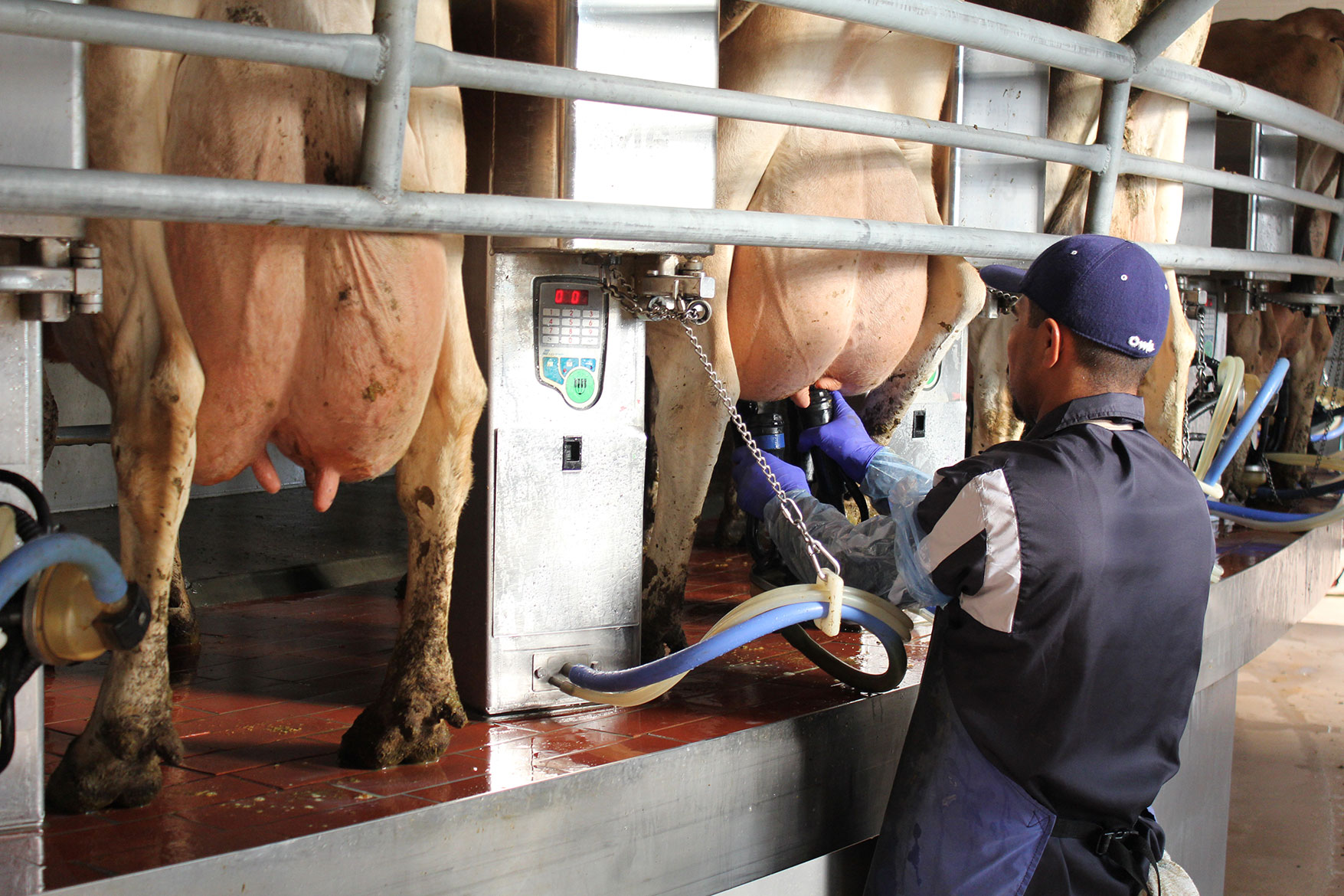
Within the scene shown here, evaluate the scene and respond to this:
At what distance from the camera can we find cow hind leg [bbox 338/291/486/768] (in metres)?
2.75

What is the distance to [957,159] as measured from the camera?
13.1 feet

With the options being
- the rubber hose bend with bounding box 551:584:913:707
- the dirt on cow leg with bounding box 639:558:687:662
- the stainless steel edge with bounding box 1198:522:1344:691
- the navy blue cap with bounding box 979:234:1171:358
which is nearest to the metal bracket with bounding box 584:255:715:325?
the rubber hose bend with bounding box 551:584:913:707

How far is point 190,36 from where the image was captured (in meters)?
1.89

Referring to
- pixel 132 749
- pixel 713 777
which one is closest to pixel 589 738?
pixel 713 777

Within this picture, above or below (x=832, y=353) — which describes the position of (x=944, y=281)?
above

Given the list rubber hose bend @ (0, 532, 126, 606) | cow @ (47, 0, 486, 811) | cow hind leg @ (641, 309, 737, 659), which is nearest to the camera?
rubber hose bend @ (0, 532, 126, 606)

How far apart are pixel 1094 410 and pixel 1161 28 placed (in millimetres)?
1561

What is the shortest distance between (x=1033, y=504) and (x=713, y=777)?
102 cm

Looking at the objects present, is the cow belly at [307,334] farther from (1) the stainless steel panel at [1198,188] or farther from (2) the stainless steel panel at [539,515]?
(1) the stainless steel panel at [1198,188]

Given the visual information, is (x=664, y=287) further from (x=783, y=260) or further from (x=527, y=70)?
(x=527, y=70)

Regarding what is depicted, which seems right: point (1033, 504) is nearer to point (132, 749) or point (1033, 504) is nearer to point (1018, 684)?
point (1018, 684)

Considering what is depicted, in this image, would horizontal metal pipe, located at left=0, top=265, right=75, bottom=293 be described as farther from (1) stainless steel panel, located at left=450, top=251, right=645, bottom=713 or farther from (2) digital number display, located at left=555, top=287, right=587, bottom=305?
(2) digital number display, located at left=555, top=287, right=587, bottom=305

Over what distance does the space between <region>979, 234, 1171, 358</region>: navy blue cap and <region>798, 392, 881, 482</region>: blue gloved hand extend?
46.1 inches

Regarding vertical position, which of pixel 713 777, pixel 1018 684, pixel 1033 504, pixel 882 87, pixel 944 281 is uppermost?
pixel 882 87
